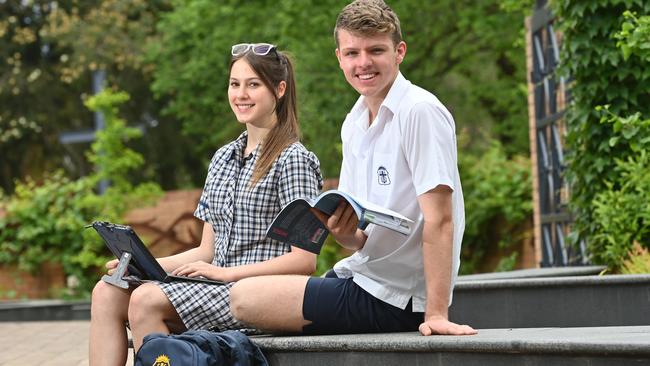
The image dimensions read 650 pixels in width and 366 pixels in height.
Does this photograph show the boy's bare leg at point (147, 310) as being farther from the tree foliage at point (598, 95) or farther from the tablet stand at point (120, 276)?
the tree foliage at point (598, 95)

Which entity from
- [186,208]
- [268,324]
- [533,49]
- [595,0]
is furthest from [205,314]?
[186,208]

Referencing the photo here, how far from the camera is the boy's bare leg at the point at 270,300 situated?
409cm

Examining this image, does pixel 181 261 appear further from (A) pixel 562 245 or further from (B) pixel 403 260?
(A) pixel 562 245

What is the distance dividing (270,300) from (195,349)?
0.40 metres

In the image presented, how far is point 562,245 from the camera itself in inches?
392

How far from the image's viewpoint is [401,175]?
12.9 feet

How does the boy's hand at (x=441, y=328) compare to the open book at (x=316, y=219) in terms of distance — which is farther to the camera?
the boy's hand at (x=441, y=328)

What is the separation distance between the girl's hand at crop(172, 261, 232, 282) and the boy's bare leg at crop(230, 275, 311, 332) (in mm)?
195

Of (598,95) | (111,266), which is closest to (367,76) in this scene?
(111,266)

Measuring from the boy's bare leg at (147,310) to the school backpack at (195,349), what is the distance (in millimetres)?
147

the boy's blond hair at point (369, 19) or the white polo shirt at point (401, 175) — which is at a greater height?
the boy's blond hair at point (369, 19)

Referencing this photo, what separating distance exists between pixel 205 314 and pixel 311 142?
16046 millimetres

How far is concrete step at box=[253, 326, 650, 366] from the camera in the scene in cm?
331

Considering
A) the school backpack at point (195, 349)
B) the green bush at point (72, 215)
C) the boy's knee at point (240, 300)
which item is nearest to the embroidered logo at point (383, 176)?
the boy's knee at point (240, 300)
